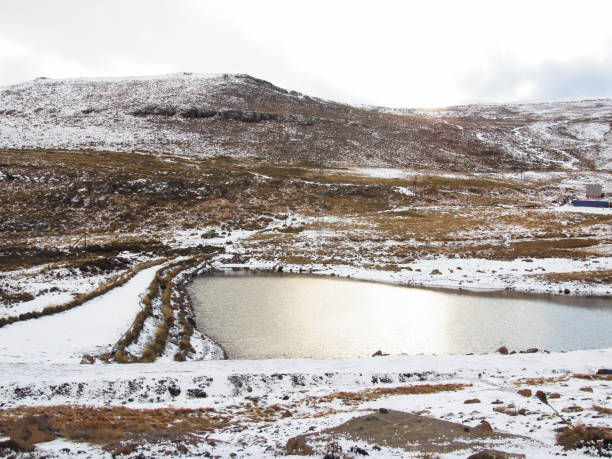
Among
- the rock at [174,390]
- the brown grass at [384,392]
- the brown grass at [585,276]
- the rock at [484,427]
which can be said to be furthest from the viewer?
the brown grass at [585,276]

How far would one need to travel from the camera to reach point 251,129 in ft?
407

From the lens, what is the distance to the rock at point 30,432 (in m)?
8.15

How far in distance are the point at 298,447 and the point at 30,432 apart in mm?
5486

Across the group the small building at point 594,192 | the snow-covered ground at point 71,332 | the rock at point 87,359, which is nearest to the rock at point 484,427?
the rock at point 87,359

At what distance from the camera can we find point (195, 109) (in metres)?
131

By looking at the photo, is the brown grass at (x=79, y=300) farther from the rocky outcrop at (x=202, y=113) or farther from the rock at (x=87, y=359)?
the rocky outcrop at (x=202, y=113)

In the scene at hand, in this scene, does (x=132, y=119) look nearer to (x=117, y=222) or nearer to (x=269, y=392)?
(x=117, y=222)

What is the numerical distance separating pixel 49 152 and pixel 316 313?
8649 centimetres

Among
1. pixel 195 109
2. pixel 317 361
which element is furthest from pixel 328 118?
pixel 317 361

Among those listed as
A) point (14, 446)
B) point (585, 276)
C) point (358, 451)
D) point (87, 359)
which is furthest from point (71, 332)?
point (585, 276)

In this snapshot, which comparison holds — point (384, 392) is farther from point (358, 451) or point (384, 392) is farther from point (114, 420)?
point (114, 420)

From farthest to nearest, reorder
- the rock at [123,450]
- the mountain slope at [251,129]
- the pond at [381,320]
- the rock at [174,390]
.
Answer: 1. the mountain slope at [251,129]
2. the pond at [381,320]
3. the rock at [174,390]
4. the rock at [123,450]

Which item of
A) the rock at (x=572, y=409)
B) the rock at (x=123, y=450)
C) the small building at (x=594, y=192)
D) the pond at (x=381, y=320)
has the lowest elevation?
the pond at (x=381, y=320)

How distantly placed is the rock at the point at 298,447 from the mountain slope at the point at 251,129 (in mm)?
98781
